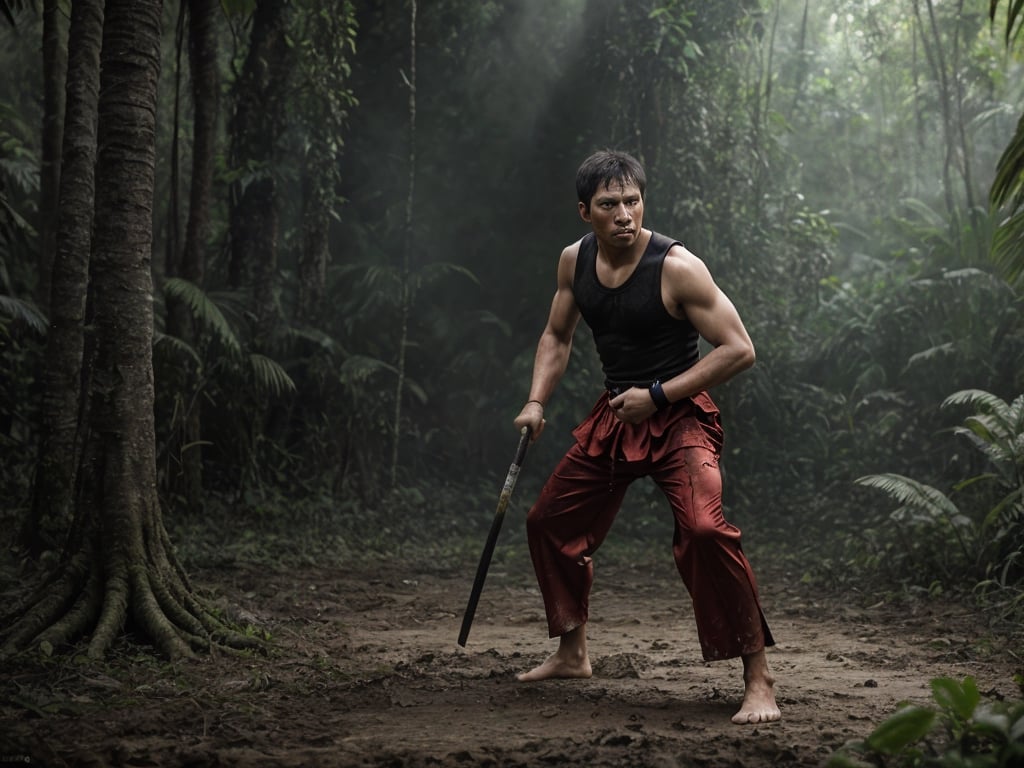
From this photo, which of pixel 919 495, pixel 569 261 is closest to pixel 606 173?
pixel 569 261

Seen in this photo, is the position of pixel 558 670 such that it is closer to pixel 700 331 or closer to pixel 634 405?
pixel 634 405

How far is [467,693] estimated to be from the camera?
405 cm

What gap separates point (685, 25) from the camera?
31.8 feet

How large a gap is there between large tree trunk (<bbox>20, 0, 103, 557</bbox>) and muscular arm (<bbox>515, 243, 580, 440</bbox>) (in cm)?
A: 355

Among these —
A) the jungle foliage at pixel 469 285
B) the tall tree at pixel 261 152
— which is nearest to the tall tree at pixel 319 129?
the jungle foliage at pixel 469 285

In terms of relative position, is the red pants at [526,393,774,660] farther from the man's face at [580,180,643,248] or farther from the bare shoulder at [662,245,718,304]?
the man's face at [580,180,643,248]

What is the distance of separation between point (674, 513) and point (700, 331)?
70 centimetres

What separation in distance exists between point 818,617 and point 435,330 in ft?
18.4

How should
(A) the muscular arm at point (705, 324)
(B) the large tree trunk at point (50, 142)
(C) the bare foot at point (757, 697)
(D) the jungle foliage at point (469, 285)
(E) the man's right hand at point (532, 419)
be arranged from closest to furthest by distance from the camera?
(C) the bare foot at point (757, 697) < (A) the muscular arm at point (705, 324) < (E) the man's right hand at point (532, 419) < (B) the large tree trunk at point (50, 142) < (D) the jungle foliage at point (469, 285)

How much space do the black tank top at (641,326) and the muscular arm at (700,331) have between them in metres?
0.05

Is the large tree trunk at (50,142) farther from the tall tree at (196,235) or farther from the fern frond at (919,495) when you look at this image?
the fern frond at (919,495)

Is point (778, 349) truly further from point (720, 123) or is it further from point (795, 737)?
point (795, 737)

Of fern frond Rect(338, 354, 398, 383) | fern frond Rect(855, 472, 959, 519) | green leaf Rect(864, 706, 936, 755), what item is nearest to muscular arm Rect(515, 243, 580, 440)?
green leaf Rect(864, 706, 936, 755)

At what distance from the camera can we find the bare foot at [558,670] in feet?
14.0
